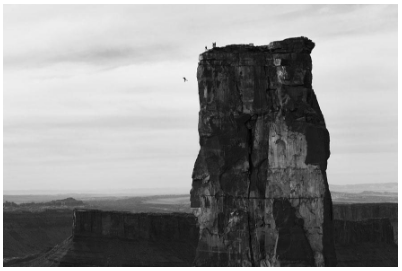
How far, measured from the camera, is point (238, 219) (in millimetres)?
60625

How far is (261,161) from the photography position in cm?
6078

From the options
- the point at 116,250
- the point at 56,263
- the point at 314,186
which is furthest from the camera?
the point at 116,250

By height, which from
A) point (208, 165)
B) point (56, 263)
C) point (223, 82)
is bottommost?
point (56, 263)

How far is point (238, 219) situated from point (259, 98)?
5.97 m

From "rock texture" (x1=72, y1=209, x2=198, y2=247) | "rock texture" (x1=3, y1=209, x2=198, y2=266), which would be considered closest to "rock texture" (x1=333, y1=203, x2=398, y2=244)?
"rock texture" (x1=72, y1=209, x2=198, y2=247)

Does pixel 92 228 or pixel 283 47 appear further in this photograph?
pixel 92 228

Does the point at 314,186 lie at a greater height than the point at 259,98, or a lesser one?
lesser

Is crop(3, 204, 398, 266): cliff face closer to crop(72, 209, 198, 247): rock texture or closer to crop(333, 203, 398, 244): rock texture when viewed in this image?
crop(72, 209, 198, 247): rock texture

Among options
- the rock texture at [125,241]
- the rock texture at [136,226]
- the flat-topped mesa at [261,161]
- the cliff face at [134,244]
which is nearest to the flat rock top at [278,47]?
the flat-topped mesa at [261,161]

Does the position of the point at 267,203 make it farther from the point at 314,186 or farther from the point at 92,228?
the point at 92,228

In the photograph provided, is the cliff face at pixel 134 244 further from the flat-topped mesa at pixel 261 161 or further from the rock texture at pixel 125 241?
the flat-topped mesa at pixel 261 161

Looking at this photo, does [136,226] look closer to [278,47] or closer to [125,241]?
[125,241]

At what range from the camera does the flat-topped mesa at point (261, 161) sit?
194 ft

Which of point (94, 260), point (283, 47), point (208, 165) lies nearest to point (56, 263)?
point (94, 260)
